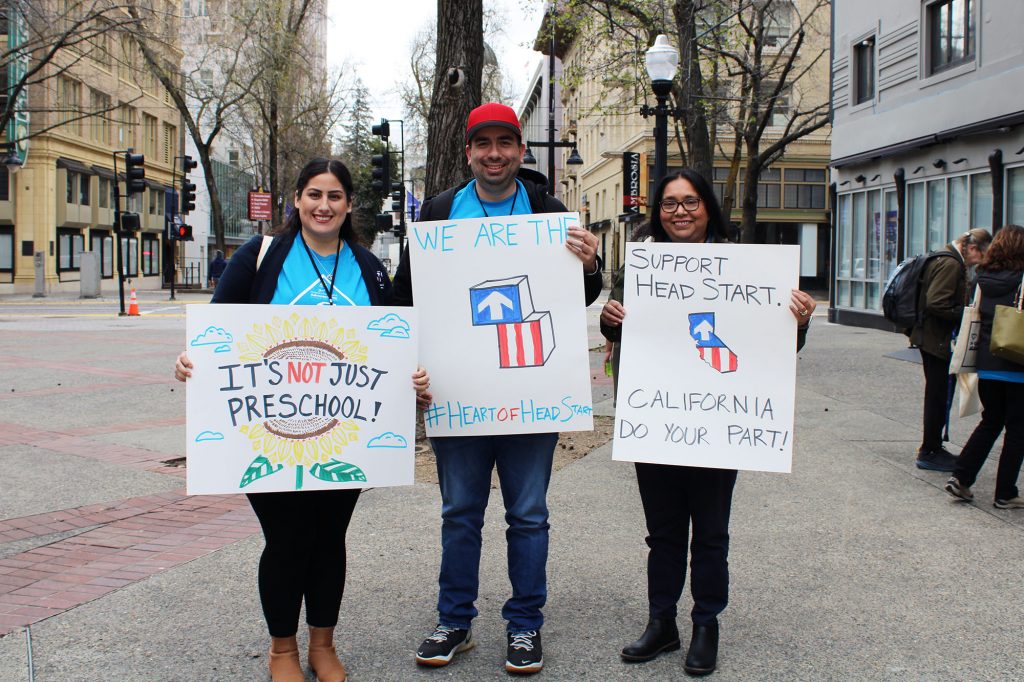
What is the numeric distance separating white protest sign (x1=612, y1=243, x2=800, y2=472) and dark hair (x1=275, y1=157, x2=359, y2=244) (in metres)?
1.10

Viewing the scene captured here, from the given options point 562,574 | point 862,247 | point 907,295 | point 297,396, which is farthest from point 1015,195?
point 297,396

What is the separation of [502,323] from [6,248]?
44.0 m

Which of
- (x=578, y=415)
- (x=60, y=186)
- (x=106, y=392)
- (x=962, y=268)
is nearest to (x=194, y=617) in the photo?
(x=578, y=415)

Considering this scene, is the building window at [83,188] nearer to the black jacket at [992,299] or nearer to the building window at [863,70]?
the building window at [863,70]

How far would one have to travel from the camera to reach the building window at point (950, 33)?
57.1 ft

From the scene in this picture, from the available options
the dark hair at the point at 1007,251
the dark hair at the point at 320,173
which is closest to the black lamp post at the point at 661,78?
the dark hair at the point at 1007,251

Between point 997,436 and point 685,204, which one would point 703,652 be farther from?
point 997,436

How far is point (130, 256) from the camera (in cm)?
5325

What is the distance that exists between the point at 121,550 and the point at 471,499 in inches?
95.3

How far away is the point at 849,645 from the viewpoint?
13.0ft

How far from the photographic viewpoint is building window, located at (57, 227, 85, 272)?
44.8 m

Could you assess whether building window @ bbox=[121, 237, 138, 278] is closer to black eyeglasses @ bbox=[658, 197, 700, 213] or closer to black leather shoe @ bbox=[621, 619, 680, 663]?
black eyeglasses @ bbox=[658, 197, 700, 213]

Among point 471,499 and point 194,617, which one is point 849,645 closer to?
point 471,499

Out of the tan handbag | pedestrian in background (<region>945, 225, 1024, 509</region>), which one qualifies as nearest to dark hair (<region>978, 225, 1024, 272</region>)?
pedestrian in background (<region>945, 225, 1024, 509</region>)
